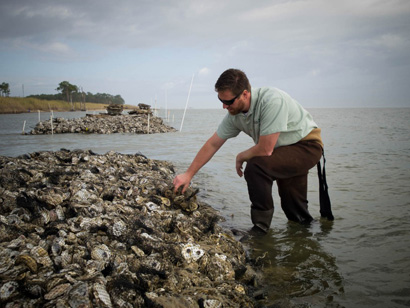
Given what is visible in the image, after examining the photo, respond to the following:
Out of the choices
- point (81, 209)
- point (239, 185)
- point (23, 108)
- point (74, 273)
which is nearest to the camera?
point (74, 273)

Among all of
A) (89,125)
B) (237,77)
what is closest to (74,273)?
(237,77)

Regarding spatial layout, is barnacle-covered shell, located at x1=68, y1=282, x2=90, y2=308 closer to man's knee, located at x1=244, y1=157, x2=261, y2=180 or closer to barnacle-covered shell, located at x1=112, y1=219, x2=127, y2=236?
barnacle-covered shell, located at x1=112, y1=219, x2=127, y2=236

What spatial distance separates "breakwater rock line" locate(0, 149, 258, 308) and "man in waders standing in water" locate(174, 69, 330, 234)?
30.0 inches

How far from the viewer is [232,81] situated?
140 inches

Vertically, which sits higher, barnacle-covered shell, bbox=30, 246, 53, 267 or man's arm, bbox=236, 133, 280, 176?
man's arm, bbox=236, 133, 280, 176

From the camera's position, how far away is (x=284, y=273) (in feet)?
11.2

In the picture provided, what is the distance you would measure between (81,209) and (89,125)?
2837 cm

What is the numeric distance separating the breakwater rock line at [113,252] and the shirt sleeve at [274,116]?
4.97 feet

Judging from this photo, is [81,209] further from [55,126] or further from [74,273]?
[55,126]

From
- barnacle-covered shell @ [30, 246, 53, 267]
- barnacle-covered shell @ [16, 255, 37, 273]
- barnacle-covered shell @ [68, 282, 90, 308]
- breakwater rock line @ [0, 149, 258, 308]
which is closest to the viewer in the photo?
barnacle-covered shell @ [68, 282, 90, 308]

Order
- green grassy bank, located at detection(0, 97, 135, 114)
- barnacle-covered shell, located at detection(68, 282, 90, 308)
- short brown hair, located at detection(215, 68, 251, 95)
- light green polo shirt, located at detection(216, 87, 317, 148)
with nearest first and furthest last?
barnacle-covered shell, located at detection(68, 282, 90, 308)
short brown hair, located at detection(215, 68, 251, 95)
light green polo shirt, located at detection(216, 87, 317, 148)
green grassy bank, located at detection(0, 97, 135, 114)

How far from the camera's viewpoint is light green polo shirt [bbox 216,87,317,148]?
367 centimetres

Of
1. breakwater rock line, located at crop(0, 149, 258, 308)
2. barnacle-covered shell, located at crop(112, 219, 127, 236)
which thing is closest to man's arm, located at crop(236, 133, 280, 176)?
breakwater rock line, located at crop(0, 149, 258, 308)

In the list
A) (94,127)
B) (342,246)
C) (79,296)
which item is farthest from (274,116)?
(94,127)
